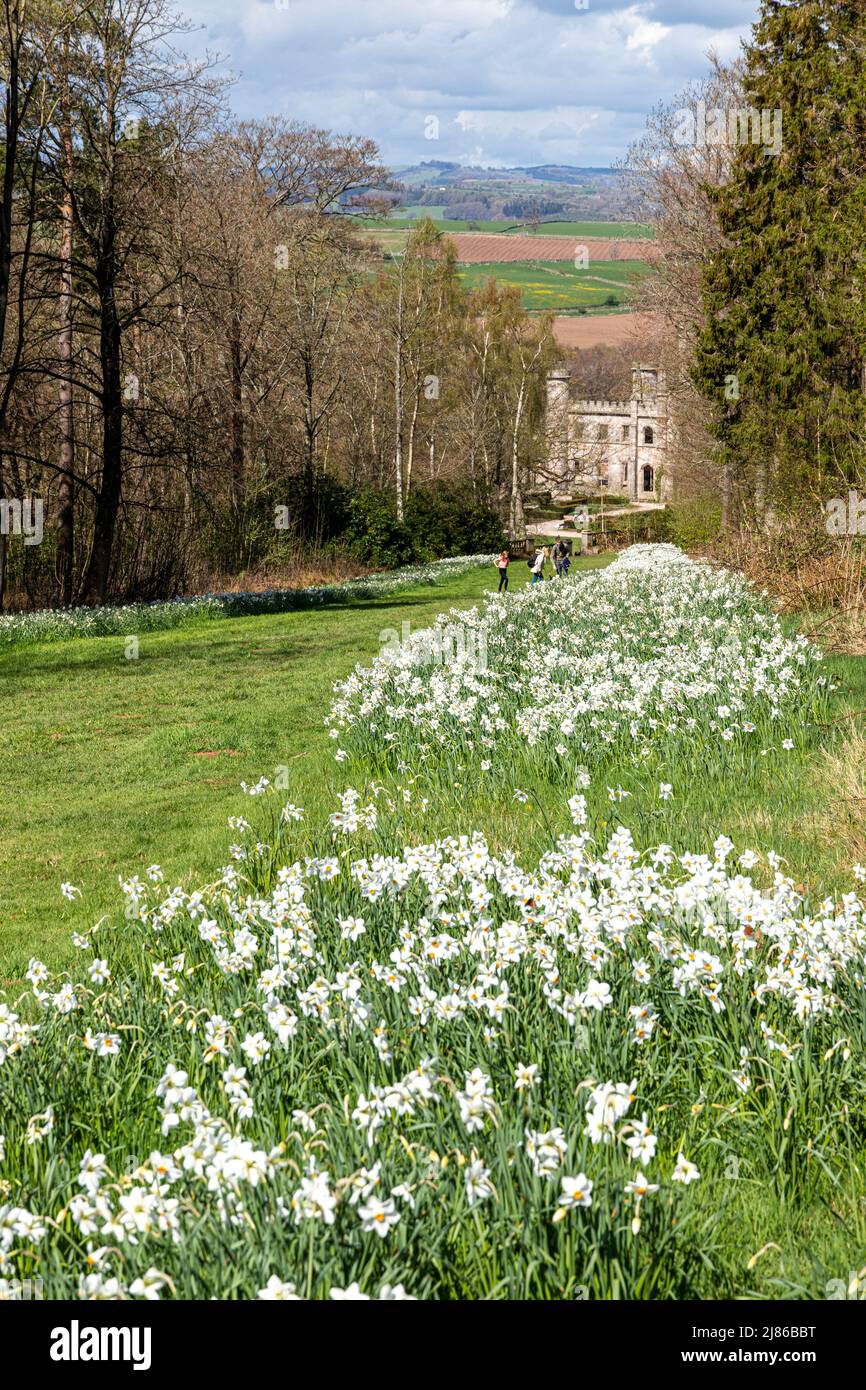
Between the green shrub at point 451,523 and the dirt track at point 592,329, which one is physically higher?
the dirt track at point 592,329

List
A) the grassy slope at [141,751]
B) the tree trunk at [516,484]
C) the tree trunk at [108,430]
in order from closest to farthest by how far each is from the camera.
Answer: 1. the grassy slope at [141,751]
2. the tree trunk at [108,430]
3. the tree trunk at [516,484]

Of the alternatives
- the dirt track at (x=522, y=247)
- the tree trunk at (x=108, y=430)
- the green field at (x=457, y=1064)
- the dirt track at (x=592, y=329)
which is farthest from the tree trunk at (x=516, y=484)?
the dirt track at (x=522, y=247)

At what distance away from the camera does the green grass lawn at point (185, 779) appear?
19.8ft

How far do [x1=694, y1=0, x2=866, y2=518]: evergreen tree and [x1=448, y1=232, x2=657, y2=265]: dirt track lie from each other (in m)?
127

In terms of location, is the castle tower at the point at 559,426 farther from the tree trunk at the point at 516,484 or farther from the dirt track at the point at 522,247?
the dirt track at the point at 522,247

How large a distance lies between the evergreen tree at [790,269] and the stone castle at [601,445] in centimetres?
4127

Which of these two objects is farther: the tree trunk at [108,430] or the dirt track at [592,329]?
the dirt track at [592,329]

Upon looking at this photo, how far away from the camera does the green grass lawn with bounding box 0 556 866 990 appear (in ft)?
19.8

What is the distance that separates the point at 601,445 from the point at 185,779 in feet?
249

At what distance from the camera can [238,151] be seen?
1411 inches

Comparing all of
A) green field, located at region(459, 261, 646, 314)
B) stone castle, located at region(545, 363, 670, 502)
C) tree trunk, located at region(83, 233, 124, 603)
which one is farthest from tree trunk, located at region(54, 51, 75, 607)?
green field, located at region(459, 261, 646, 314)

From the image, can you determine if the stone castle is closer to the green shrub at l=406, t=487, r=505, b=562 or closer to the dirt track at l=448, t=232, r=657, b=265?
the green shrub at l=406, t=487, r=505, b=562

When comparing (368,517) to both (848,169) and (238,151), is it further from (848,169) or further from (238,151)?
(848,169)
